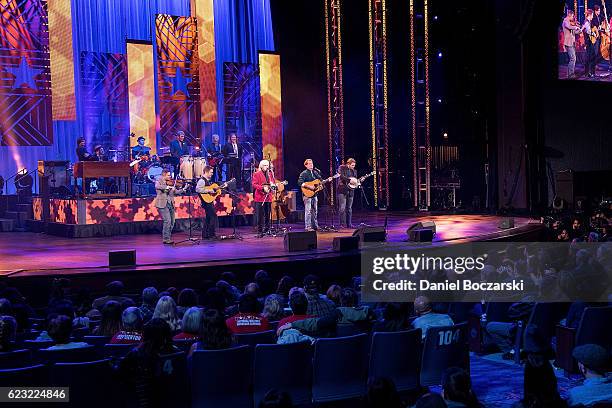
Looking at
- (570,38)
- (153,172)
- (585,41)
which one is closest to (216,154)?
(153,172)

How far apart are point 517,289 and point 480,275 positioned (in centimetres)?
62

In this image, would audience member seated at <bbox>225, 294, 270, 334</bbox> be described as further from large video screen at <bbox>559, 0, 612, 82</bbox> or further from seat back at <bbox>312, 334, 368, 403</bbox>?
large video screen at <bbox>559, 0, 612, 82</bbox>

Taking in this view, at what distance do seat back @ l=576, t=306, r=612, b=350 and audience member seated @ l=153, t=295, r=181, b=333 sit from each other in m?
3.20

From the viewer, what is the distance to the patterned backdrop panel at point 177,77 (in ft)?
65.4

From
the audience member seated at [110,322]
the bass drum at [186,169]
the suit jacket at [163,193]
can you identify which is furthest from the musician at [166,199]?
the audience member seated at [110,322]

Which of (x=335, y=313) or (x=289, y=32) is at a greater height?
(x=289, y=32)

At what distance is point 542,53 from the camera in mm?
18250

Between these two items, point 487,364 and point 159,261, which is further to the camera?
point 159,261

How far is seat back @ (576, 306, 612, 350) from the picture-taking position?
628 cm

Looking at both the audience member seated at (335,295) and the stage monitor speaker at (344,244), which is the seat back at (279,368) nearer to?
the audience member seated at (335,295)

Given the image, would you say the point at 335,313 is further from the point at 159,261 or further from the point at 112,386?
A: the point at 159,261

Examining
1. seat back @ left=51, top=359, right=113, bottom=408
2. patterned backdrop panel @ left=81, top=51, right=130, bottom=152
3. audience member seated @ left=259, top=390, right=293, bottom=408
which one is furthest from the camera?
patterned backdrop panel @ left=81, top=51, right=130, bottom=152

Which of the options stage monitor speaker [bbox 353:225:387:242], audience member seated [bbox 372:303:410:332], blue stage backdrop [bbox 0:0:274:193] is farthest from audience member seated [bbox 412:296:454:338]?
blue stage backdrop [bbox 0:0:274:193]

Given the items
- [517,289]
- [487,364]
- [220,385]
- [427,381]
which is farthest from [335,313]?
[517,289]
